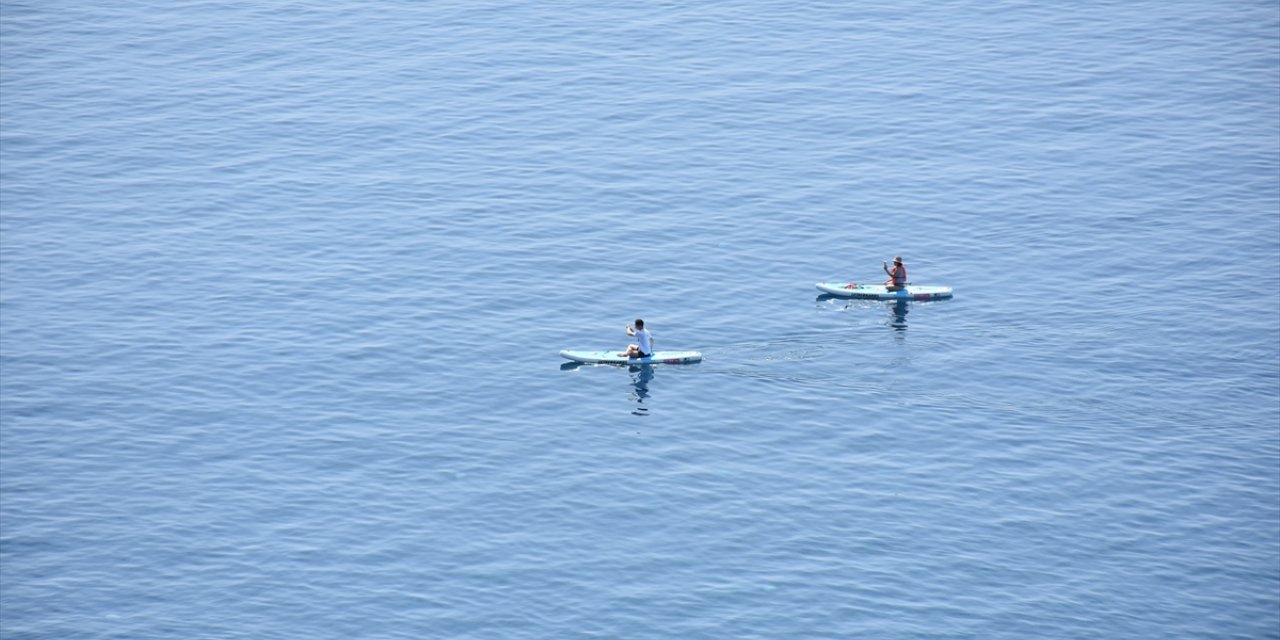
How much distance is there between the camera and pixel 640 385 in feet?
187

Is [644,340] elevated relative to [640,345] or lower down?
elevated

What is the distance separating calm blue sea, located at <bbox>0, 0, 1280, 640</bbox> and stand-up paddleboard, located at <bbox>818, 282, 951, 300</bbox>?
0.55 metres

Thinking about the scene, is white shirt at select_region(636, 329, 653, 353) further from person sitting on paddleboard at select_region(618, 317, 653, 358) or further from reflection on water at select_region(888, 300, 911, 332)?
reflection on water at select_region(888, 300, 911, 332)

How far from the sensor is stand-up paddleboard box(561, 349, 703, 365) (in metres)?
57.7

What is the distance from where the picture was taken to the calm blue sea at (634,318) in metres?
45.6

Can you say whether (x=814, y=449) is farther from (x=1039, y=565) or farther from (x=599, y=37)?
(x=599, y=37)

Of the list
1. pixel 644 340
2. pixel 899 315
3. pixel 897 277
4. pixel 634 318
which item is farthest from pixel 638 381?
pixel 897 277

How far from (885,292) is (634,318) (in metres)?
9.78

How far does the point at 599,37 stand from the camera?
9300cm

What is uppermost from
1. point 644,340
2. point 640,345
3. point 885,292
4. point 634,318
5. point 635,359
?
point 885,292

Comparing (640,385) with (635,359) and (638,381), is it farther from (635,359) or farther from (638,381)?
(635,359)

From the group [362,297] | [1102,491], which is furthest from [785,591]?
[362,297]

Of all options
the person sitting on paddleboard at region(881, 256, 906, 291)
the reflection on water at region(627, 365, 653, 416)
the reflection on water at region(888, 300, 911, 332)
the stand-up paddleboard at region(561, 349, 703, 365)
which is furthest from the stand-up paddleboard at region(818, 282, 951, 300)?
the reflection on water at region(627, 365, 653, 416)

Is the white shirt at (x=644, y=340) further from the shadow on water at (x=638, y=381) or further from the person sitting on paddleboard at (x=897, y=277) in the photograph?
the person sitting on paddleboard at (x=897, y=277)
